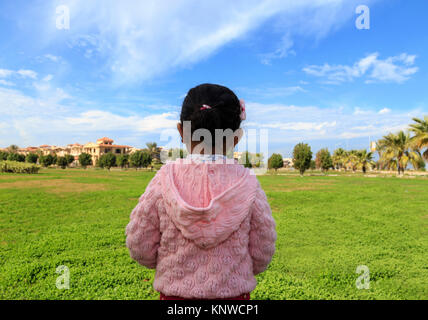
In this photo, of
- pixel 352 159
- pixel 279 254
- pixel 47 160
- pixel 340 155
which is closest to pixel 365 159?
pixel 352 159

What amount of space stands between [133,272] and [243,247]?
135 inches

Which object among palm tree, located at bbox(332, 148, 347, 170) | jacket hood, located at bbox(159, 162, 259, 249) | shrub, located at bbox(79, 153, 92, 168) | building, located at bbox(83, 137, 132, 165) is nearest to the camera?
jacket hood, located at bbox(159, 162, 259, 249)

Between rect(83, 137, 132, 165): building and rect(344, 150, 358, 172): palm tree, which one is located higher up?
rect(83, 137, 132, 165): building

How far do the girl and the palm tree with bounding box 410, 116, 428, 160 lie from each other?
39.2m

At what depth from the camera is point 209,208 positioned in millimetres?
1175

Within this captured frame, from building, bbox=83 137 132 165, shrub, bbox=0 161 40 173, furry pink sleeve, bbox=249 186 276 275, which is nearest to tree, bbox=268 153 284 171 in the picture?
shrub, bbox=0 161 40 173

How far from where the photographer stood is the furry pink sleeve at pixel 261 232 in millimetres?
1317

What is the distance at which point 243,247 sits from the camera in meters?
1.33

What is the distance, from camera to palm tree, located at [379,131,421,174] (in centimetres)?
3512

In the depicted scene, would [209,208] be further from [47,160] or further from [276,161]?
[47,160]

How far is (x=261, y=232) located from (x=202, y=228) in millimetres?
330

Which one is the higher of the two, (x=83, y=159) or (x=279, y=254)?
(x=83, y=159)

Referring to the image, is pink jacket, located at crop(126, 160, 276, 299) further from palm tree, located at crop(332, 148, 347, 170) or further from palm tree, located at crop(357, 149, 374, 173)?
palm tree, located at crop(332, 148, 347, 170)
